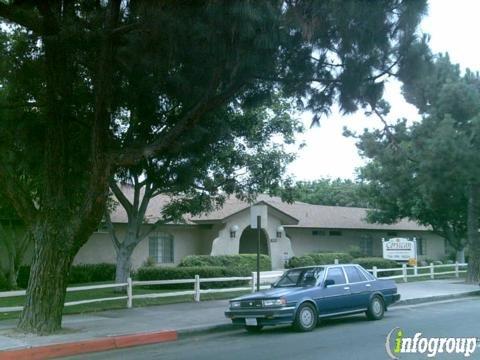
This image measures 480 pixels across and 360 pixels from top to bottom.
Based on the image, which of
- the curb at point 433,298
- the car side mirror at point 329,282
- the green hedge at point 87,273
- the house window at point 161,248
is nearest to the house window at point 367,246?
the house window at point 161,248

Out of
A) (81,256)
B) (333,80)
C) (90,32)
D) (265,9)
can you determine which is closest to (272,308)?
(333,80)

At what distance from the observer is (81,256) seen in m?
26.5

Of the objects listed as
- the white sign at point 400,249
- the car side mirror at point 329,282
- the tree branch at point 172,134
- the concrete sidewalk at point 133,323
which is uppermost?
the tree branch at point 172,134

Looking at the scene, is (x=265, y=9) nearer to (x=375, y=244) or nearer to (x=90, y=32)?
(x=90, y=32)

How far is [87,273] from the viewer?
2512cm

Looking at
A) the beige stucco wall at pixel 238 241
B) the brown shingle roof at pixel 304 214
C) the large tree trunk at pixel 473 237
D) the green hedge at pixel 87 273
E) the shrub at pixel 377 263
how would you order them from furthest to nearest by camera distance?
the beige stucco wall at pixel 238 241
the brown shingle roof at pixel 304 214
the shrub at pixel 377 263
the large tree trunk at pixel 473 237
the green hedge at pixel 87 273

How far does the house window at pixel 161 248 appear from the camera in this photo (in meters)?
29.2

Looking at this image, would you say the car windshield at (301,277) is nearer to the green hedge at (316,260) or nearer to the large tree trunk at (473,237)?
the large tree trunk at (473,237)

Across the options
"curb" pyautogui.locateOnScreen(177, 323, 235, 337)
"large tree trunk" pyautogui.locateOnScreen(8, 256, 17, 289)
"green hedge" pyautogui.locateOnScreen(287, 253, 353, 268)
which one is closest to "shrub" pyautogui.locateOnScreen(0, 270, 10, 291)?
"large tree trunk" pyautogui.locateOnScreen(8, 256, 17, 289)

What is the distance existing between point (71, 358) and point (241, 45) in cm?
662

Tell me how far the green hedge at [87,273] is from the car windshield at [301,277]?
12.4 meters

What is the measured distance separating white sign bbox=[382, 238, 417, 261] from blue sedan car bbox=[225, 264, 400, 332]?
40.5ft

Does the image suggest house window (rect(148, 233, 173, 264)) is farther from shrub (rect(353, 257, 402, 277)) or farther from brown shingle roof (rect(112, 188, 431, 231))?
shrub (rect(353, 257, 402, 277))

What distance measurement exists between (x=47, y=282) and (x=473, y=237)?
19962 millimetres
